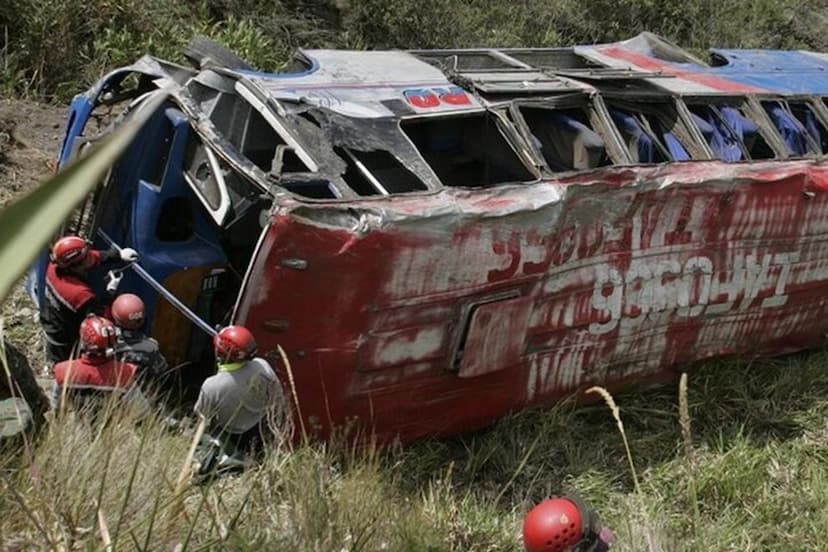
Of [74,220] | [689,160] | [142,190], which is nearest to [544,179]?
[689,160]

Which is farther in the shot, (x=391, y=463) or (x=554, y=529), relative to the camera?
(x=391, y=463)

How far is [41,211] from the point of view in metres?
0.89

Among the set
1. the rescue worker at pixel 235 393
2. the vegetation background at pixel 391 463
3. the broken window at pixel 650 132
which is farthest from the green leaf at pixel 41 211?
the broken window at pixel 650 132

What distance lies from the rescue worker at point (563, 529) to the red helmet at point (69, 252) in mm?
3111

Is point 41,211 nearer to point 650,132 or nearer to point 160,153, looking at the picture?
point 160,153

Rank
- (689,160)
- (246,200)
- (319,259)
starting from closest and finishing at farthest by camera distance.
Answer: (319,259)
(246,200)
(689,160)

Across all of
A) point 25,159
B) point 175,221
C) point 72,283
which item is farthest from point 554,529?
point 25,159

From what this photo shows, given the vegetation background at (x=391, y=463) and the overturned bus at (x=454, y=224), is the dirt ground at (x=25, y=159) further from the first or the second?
the overturned bus at (x=454, y=224)

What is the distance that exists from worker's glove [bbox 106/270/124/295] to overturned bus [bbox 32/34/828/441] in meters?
0.09

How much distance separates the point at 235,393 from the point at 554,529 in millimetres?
1933

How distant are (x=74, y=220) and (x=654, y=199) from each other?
146 inches

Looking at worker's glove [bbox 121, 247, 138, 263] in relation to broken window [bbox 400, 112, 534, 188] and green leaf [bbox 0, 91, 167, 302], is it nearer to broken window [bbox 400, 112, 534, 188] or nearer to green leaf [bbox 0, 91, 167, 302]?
broken window [bbox 400, 112, 534, 188]

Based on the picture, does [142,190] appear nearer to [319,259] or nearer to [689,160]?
[319,259]

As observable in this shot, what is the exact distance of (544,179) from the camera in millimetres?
5793
